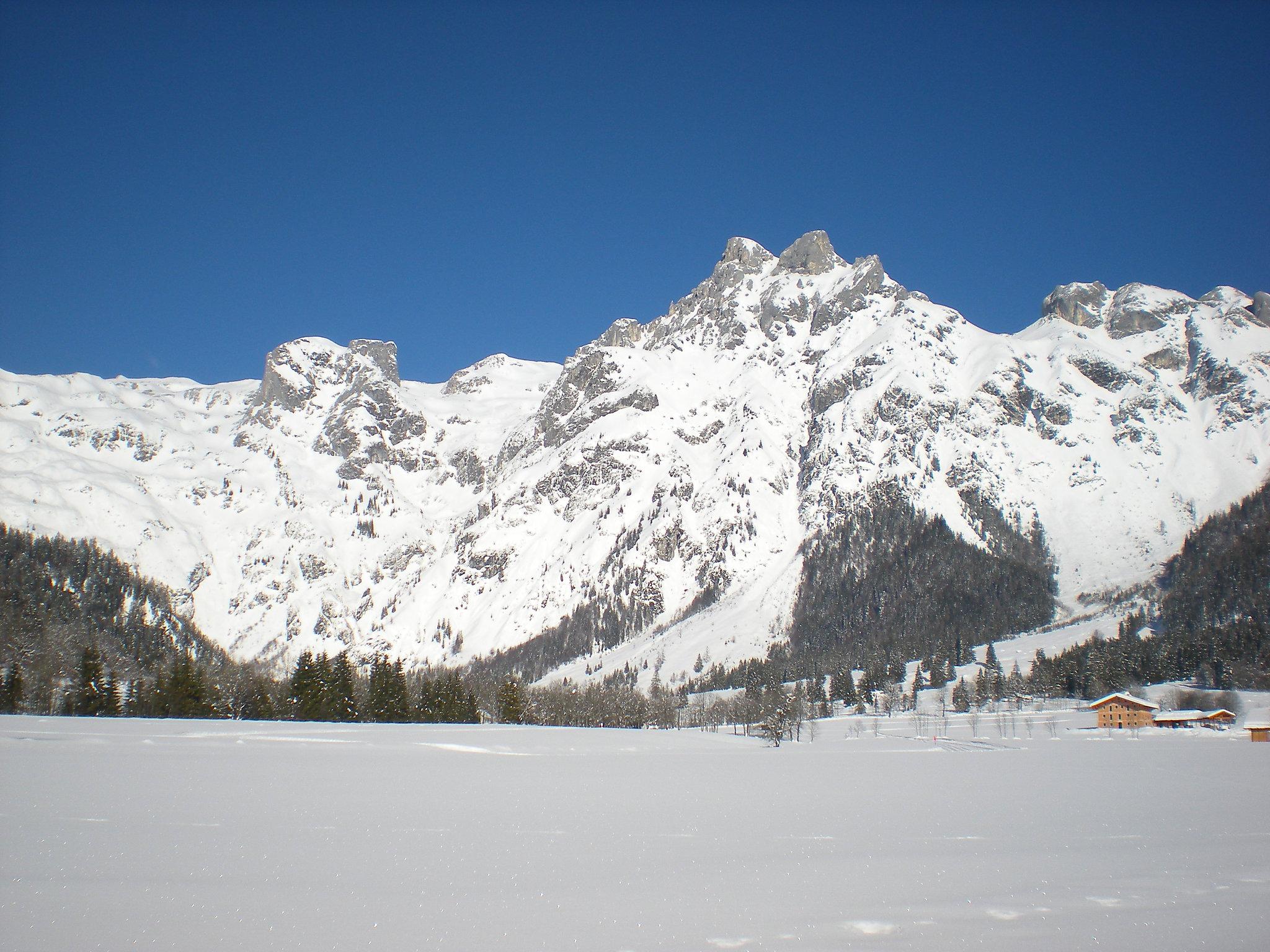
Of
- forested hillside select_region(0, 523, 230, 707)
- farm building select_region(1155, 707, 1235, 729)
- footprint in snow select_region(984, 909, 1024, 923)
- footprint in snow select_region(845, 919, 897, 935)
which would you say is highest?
forested hillside select_region(0, 523, 230, 707)

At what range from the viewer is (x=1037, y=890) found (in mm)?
20109

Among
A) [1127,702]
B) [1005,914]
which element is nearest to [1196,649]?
[1127,702]

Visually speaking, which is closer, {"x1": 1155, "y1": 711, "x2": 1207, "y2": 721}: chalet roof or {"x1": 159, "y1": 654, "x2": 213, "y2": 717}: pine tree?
{"x1": 159, "y1": 654, "x2": 213, "y2": 717}: pine tree

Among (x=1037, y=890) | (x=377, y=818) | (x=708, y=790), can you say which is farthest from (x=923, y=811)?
(x=377, y=818)

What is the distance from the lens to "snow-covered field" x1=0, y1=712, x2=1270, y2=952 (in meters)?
16.2

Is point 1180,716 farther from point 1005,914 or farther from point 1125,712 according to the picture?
point 1005,914

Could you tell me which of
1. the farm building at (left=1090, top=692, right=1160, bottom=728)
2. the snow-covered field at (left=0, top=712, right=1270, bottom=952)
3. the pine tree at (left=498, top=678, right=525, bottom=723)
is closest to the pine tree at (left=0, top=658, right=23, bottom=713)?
the snow-covered field at (left=0, top=712, right=1270, bottom=952)

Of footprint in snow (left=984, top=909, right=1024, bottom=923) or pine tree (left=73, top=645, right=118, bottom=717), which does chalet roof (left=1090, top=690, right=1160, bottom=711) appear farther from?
pine tree (left=73, top=645, right=118, bottom=717)

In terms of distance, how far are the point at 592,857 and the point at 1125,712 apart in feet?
358

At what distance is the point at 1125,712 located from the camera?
10875cm

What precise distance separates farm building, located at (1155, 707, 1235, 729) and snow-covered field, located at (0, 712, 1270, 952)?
67.6m

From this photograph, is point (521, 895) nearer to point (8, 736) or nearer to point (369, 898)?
point (369, 898)

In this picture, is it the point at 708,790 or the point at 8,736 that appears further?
the point at 8,736

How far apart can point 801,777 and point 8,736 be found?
1801 inches
